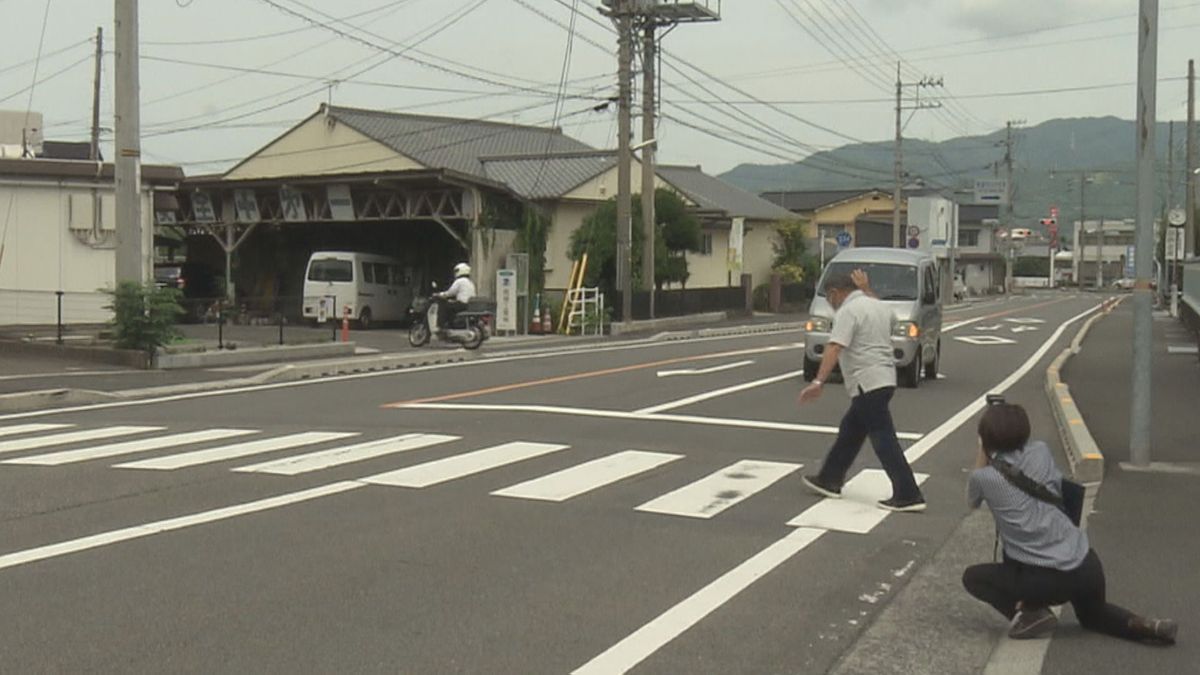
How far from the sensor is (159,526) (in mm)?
8172

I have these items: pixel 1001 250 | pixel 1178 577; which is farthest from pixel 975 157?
pixel 1178 577

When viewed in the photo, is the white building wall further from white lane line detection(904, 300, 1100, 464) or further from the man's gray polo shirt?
the man's gray polo shirt

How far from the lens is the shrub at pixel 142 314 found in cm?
2061

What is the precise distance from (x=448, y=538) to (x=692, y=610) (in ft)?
6.84

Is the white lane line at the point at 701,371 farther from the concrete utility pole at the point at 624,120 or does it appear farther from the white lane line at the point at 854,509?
the concrete utility pole at the point at 624,120

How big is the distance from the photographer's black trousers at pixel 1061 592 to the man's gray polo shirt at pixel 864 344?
3211mm

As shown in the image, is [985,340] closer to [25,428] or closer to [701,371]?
[701,371]

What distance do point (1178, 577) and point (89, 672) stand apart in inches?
233

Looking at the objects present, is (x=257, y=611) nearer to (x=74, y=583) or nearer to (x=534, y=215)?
(x=74, y=583)

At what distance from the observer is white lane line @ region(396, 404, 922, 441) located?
13898 millimetres

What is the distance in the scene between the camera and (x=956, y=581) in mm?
7254

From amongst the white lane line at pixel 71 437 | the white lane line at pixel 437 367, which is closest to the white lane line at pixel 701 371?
the white lane line at pixel 437 367

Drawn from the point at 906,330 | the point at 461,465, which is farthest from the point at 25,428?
the point at 906,330

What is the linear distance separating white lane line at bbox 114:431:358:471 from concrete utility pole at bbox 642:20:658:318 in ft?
84.4
